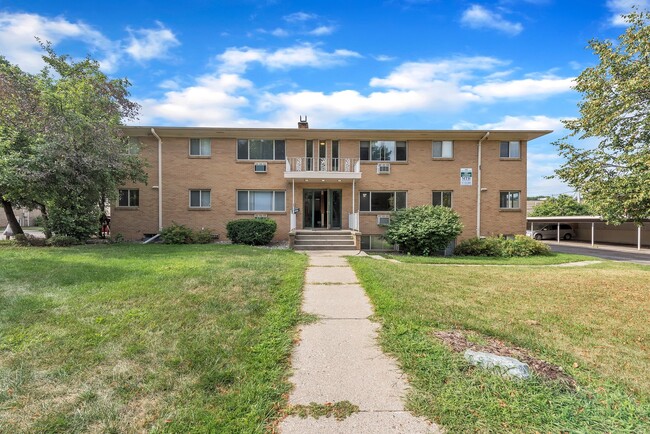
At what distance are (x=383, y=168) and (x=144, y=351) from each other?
14606mm

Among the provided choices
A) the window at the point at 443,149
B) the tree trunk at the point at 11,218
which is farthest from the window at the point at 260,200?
the tree trunk at the point at 11,218

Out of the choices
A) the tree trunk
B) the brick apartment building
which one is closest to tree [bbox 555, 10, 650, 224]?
the brick apartment building

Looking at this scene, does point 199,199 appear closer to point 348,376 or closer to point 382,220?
point 382,220

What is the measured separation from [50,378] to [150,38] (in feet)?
39.0

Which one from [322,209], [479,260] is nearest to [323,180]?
[322,209]

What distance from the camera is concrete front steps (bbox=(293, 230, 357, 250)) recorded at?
13.7 metres

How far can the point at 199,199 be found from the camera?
1655 cm

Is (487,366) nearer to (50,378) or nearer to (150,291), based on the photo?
(50,378)

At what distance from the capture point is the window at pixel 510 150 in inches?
664

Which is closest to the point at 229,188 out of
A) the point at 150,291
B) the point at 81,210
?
the point at 81,210

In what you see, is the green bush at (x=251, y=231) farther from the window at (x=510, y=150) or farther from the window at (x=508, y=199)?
the window at (x=510, y=150)

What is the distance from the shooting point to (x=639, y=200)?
6.52 meters

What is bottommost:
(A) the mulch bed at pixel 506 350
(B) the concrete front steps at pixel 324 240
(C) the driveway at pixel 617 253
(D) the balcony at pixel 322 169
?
(C) the driveway at pixel 617 253

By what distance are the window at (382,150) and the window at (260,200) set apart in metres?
4.77
